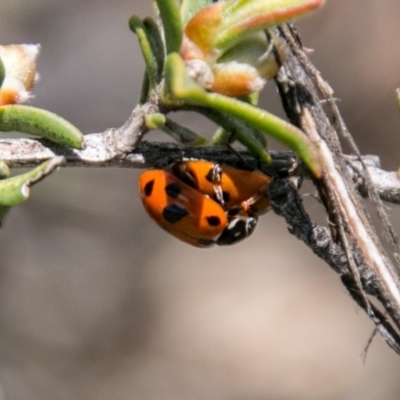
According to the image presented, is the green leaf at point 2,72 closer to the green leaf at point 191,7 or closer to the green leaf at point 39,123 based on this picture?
the green leaf at point 39,123

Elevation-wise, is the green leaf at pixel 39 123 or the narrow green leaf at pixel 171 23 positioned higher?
the narrow green leaf at pixel 171 23

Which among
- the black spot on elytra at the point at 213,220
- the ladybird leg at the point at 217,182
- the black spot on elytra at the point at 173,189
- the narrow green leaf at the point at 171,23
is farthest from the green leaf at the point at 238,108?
the black spot on elytra at the point at 213,220

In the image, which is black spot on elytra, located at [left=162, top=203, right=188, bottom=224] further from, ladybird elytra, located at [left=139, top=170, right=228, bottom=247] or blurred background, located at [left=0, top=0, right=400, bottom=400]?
blurred background, located at [left=0, top=0, right=400, bottom=400]

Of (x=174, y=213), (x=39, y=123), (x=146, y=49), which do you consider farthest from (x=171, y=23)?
(x=174, y=213)

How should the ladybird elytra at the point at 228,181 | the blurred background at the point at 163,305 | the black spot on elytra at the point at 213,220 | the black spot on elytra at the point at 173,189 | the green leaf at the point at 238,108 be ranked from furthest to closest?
the blurred background at the point at 163,305
the black spot on elytra at the point at 213,220
the black spot on elytra at the point at 173,189
the ladybird elytra at the point at 228,181
the green leaf at the point at 238,108

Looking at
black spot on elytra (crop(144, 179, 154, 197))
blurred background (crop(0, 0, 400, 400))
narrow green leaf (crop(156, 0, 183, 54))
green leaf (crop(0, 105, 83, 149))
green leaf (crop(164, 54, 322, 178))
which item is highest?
narrow green leaf (crop(156, 0, 183, 54))

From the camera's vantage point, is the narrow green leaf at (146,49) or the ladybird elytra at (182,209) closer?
the narrow green leaf at (146,49)

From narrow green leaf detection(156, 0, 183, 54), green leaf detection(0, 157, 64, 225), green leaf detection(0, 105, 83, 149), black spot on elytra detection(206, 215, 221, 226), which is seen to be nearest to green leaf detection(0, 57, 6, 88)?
green leaf detection(0, 105, 83, 149)

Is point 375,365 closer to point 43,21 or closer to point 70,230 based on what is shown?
point 70,230
